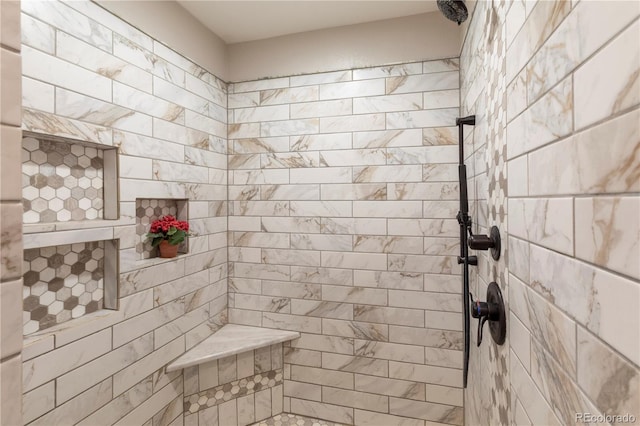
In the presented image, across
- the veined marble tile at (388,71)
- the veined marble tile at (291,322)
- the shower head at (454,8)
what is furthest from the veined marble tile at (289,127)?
the veined marble tile at (291,322)

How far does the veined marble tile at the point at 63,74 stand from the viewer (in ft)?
3.87

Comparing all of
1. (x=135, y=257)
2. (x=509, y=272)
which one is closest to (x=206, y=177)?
(x=135, y=257)

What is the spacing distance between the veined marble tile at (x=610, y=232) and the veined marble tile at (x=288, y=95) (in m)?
1.89

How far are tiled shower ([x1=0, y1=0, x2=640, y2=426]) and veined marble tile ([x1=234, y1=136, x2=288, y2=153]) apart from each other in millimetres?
16

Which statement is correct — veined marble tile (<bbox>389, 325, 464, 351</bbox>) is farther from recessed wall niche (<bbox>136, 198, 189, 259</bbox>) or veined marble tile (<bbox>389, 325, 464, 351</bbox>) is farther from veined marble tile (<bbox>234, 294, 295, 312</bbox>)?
recessed wall niche (<bbox>136, 198, 189, 259</bbox>)

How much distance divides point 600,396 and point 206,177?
2.11m

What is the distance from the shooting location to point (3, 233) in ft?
1.36

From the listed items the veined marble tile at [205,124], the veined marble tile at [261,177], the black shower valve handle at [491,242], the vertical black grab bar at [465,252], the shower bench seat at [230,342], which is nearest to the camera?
the black shower valve handle at [491,242]

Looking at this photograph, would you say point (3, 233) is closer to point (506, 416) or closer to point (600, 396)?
point (600, 396)

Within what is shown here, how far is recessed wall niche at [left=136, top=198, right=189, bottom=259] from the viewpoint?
1.74m

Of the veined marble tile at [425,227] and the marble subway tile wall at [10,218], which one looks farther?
the veined marble tile at [425,227]

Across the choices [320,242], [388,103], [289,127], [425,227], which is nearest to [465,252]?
[425,227]

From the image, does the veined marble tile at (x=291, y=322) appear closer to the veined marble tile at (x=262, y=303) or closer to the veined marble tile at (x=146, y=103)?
the veined marble tile at (x=262, y=303)

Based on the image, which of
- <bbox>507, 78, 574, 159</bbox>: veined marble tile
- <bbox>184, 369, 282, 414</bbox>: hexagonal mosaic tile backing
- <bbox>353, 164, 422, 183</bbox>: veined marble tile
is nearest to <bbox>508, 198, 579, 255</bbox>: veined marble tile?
<bbox>507, 78, 574, 159</bbox>: veined marble tile
